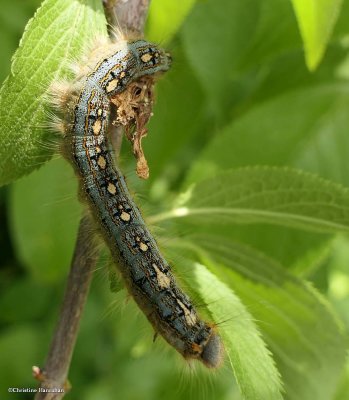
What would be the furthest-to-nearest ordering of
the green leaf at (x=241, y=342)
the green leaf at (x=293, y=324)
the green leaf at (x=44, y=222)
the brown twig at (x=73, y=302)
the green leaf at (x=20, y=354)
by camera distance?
the green leaf at (x=20, y=354) < the green leaf at (x=44, y=222) < the green leaf at (x=293, y=324) < the brown twig at (x=73, y=302) < the green leaf at (x=241, y=342)

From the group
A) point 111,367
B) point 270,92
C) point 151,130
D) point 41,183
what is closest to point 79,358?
point 111,367

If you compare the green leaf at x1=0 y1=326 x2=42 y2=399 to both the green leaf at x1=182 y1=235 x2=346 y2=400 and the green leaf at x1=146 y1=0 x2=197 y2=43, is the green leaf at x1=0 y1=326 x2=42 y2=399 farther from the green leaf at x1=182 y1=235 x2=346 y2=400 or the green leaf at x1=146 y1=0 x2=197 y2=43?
the green leaf at x1=146 y1=0 x2=197 y2=43

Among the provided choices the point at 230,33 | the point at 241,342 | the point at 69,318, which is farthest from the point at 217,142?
the point at 241,342

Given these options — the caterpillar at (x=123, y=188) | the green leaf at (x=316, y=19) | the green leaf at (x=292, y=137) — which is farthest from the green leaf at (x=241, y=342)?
the green leaf at (x=292, y=137)

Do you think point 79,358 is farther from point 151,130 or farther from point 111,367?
point 151,130

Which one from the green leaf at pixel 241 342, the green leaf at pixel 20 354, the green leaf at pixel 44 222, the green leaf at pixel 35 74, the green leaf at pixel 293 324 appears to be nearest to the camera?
the green leaf at pixel 241 342

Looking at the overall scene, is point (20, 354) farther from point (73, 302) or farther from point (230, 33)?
point (230, 33)

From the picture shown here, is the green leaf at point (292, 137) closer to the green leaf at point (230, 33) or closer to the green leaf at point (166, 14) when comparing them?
the green leaf at point (230, 33)
